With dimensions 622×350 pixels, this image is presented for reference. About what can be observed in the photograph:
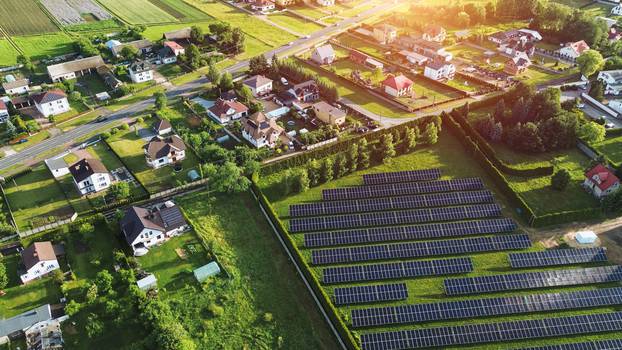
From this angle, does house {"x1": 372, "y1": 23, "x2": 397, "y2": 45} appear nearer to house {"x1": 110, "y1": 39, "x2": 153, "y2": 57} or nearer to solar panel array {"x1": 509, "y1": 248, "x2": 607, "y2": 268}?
house {"x1": 110, "y1": 39, "x2": 153, "y2": 57}

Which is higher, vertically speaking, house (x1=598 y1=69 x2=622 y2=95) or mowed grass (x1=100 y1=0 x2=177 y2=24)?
house (x1=598 y1=69 x2=622 y2=95)

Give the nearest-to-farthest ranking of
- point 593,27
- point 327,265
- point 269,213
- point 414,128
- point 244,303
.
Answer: point 244,303, point 327,265, point 269,213, point 414,128, point 593,27

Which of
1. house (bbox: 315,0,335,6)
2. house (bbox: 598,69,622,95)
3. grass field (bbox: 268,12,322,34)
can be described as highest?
house (bbox: 598,69,622,95)

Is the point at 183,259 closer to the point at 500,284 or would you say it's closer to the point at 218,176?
the point at 218,176

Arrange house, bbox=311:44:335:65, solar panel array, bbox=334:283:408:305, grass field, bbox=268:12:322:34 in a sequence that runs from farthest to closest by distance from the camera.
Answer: grass field, bbox=268:12:322:34, house, bbox=311:44:335:65, solar panel array, bbox=334:283:408:305

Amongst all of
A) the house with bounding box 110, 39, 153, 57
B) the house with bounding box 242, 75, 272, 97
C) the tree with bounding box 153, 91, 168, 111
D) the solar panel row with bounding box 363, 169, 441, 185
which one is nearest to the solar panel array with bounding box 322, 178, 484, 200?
the solar panel row with bounding box 363, 169, 441, 185

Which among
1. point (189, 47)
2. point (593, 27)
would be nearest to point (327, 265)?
point (189, 47)
